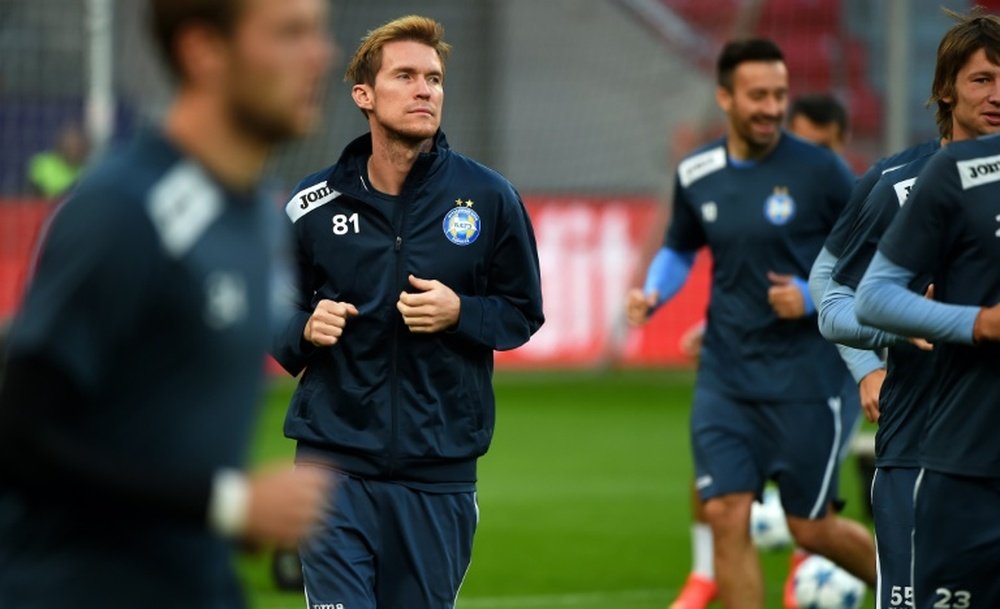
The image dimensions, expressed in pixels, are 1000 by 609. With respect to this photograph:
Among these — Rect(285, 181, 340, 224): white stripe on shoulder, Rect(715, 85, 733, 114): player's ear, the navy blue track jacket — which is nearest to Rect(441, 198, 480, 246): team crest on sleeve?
the navy blue track jacket

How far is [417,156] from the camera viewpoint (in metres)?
5.96

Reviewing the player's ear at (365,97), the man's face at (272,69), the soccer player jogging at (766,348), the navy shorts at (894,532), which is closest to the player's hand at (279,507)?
the man's face at (272,69)

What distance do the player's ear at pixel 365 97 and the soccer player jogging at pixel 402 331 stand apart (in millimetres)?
21

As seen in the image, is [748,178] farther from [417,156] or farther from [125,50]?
[125,50]

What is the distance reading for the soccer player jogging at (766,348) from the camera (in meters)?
7.91

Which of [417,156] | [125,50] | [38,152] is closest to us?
[417,156]

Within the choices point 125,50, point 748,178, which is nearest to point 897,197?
point 748,178

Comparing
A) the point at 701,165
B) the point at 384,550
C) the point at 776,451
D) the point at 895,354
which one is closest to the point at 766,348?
the point at 776,451

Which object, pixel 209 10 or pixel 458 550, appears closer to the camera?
pixel 209 10

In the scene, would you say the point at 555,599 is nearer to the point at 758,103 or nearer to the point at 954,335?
the point at 758,103

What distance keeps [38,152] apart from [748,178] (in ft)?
45.5

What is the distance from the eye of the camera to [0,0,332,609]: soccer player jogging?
306 centimetres

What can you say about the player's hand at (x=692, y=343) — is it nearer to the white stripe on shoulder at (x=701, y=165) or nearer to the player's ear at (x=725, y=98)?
the white stripe on shoulder at (x=701, y=165)

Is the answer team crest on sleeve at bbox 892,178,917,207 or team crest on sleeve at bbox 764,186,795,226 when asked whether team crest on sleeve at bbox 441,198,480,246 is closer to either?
team crest on sleeve at bbox 892,178,917,207
